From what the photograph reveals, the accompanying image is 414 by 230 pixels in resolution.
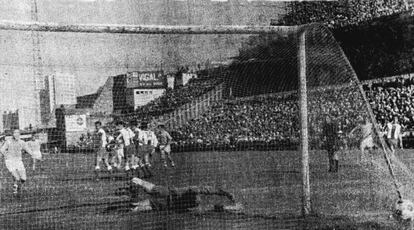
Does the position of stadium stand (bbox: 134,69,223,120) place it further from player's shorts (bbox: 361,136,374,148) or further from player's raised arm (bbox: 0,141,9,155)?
player's shorts (bbox: 361,136,374,148)

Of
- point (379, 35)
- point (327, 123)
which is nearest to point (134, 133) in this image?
point (327, 123)

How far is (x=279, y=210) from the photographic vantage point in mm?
8359

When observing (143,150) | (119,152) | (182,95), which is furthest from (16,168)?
(119,152)

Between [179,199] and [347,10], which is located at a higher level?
[347,10]

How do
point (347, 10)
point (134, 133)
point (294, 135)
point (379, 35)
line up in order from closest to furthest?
point (134, 133) → point (294, 135) → point (379, 35) → point (347, 10)

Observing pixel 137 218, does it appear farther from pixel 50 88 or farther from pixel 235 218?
pixel 50 88

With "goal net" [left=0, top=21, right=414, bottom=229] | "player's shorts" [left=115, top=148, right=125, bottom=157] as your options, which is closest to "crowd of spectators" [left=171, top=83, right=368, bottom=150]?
"goal net" [left=0, top=21, right=414, bottom=229]

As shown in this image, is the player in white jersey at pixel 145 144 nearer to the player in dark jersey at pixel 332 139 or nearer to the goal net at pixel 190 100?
the goal net at pixel 190 100

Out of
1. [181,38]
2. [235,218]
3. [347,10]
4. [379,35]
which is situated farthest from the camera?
[347,10]

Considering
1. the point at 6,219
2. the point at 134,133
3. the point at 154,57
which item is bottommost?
the point at 6,219

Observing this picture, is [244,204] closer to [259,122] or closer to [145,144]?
[145,144]

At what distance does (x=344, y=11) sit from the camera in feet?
117

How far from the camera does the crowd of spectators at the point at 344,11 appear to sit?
32.7 metres

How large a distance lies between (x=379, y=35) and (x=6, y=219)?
25.6 metres
